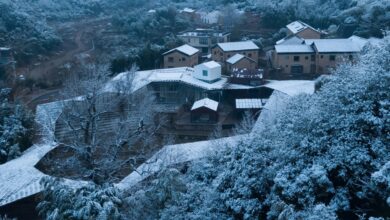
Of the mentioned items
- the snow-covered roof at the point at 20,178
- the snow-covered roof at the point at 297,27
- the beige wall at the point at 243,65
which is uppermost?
the snow-covered roof at the point at 297,27

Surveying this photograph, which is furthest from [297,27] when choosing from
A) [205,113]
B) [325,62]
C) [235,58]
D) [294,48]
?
[205,113]

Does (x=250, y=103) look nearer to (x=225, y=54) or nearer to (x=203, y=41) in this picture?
(x=225, y=54)

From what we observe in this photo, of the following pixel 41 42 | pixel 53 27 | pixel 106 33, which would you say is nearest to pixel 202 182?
pixel 41 42

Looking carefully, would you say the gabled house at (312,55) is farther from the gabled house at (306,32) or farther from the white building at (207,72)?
the white building at (207,72)

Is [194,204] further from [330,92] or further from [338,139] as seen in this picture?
[330,92]

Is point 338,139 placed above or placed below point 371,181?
above

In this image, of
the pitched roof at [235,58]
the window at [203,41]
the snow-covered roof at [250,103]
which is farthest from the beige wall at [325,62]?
the window at [203,41]
